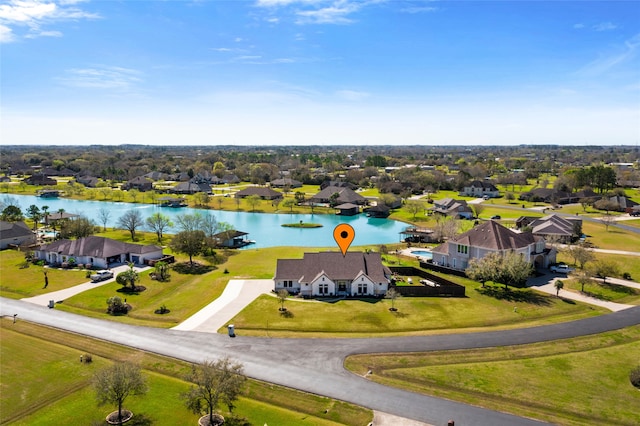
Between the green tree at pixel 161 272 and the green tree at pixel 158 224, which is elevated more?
the green tree at pixel 158 224

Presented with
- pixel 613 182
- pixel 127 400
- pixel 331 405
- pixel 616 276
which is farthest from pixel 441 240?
pixel 613 182

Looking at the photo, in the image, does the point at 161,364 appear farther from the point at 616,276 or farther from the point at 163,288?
the point at 616,276

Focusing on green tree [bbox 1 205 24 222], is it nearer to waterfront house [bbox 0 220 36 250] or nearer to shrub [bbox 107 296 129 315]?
waterfront house [bbox 0 220 36 250]

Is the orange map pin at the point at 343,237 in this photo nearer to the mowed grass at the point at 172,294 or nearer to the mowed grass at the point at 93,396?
the mowed grass at the point at 172,294

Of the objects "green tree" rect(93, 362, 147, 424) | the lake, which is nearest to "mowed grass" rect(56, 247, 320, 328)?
"green tree" rect(93, 362, 147, 424)

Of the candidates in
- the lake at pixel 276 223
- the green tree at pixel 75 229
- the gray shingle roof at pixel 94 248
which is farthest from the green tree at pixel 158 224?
the lake at pixel 276 223

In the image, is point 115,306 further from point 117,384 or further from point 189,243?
point 117,384
